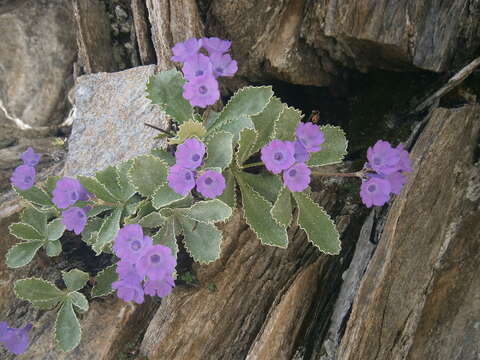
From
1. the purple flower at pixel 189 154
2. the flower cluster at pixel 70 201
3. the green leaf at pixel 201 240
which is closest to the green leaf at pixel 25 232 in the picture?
the flower cluster at pixel 70 201

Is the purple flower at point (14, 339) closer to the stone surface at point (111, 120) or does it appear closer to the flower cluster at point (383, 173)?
the stone surface at point (111, 120)

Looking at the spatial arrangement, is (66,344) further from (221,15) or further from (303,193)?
(221,15)

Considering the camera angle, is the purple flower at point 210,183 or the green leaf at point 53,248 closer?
the purple flower at point 210,183

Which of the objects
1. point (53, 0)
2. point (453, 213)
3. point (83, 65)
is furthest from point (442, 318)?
point (53, 0)

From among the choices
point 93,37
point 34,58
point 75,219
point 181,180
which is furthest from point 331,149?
point 34,58

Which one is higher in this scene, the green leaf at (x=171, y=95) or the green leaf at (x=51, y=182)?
the green leaf at (x=171, y=95)

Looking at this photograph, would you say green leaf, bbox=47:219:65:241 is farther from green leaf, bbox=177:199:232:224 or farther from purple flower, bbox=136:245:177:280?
purple flower, bbox=136:245:177:280

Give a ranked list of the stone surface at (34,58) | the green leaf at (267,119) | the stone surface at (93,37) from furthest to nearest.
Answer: the stone surface at (34,58)
the stone surface at (93,37)
the green leaf at (267,119)

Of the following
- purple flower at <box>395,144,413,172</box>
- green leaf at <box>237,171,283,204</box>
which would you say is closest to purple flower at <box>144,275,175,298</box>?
green leaf at <box>237,171,283,204</box>
